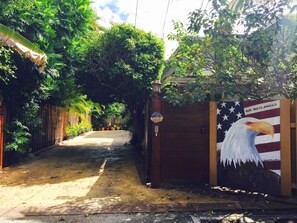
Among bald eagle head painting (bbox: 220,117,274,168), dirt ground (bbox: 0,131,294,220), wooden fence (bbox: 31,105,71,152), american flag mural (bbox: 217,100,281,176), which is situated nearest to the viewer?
dirt ground (bbox: 0,131,294,220)

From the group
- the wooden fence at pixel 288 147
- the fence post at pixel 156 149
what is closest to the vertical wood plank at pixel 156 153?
the fence post at pixel 156 149

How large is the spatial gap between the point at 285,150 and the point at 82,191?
4401 millimetres

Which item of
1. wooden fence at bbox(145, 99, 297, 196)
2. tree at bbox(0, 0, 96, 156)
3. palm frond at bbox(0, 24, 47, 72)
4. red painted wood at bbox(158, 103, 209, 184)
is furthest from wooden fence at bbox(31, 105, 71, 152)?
red painted wood at bbox(158, 103, 209, 184)

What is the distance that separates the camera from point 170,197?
5.57 meters

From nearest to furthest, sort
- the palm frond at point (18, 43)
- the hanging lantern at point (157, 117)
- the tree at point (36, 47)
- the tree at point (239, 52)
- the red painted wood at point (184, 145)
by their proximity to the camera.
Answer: the tree at point (239, 52)
the hanging lantern at point (157, 117)
the red painted wood at point (184, 145)
the palm frond at point (18, 43)
the tree at point (36, 47)

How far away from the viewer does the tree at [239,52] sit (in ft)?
14.9

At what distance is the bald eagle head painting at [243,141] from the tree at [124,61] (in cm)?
418

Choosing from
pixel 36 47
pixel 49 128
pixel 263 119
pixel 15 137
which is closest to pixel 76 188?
pixel 15 137

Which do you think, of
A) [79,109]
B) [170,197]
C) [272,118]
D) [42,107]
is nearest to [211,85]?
[272,118]

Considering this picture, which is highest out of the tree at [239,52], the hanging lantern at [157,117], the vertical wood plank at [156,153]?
the tree at [239,52]

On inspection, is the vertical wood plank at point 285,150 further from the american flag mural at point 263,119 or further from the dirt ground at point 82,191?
the dirt ground at point 82,191

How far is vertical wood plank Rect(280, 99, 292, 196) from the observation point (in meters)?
5.38

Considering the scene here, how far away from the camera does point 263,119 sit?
5660 millimetres

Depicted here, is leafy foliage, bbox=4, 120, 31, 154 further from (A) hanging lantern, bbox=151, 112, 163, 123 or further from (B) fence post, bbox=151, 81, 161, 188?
(A) hanging lantern, bbox=151, 112, 163, 123
